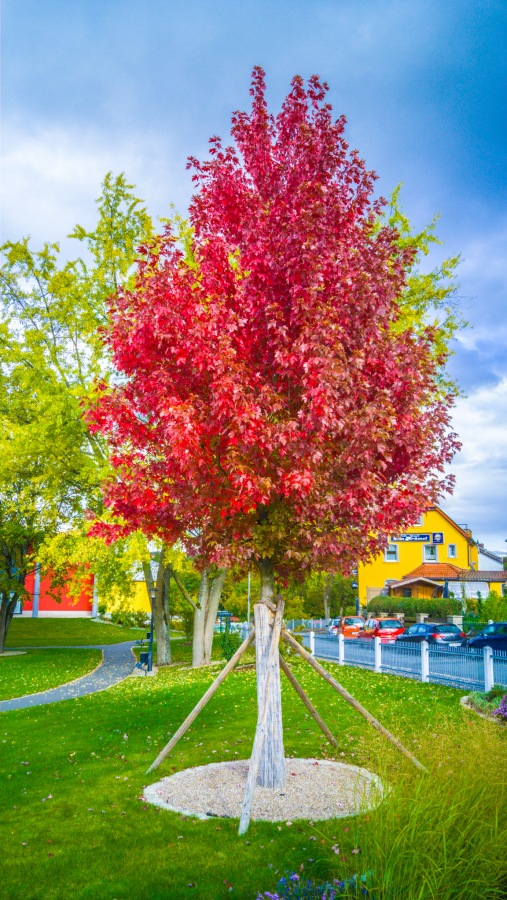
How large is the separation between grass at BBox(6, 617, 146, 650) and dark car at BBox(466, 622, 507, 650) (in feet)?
88.2

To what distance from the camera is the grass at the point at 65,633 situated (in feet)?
150

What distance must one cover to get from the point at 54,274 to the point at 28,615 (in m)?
39.4

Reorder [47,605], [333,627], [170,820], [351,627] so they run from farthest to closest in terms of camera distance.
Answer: [47,605]
[333,627]
[351,627]
[170,820]

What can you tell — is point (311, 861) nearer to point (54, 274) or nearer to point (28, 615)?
point (54, 274)

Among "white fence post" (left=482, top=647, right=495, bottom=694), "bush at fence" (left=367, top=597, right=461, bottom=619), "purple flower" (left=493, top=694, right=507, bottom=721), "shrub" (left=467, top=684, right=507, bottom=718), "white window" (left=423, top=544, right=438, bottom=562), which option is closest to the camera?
"purple flower" (left=493, top=694, right=507, bottom=721)

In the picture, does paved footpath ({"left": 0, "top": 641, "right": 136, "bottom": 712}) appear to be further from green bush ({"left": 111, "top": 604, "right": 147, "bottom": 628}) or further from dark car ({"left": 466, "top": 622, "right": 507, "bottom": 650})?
green bush ({"left": 111, "top": 604, "right": 147, "bottom": 628})

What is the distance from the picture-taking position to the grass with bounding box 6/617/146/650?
4576cm

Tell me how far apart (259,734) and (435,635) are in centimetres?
2345

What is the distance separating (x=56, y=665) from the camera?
1152 inches

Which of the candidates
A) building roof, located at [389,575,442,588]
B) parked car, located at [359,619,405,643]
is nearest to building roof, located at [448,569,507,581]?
building roof, located at [389,575,442,588]

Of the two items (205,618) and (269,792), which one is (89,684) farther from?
(269,792)

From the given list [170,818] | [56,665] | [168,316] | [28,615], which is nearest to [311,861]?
[170,818]

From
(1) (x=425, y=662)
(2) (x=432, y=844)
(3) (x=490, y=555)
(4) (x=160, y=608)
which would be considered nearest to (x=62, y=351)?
(4) (x=160, y=608)

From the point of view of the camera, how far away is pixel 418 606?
44.8 metres
